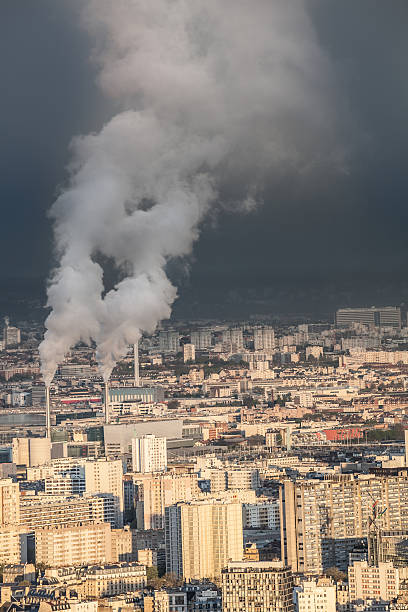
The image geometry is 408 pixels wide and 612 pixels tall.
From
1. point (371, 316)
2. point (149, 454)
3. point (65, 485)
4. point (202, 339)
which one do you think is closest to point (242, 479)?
point (65, 485)

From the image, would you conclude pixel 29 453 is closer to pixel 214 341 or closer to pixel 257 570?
pixel 214 341

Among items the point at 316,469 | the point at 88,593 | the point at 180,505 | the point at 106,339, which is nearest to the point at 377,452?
the point at 316,469

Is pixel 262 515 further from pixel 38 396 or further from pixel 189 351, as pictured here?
pixel 189 351

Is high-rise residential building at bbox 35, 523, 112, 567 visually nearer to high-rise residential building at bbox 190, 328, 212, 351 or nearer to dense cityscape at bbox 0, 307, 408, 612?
dense cityscape at bbox 0, 307, 408, 612

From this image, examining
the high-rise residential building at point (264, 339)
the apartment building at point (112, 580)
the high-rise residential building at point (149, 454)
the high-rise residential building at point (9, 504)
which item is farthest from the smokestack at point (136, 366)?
the apartment building at point (112, 580)

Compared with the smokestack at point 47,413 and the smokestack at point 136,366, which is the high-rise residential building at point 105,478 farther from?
the smokestack at point 136,366

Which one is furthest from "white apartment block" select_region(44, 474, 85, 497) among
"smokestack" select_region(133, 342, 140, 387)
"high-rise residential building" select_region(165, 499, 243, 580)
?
"smokestack" select_region(133, 342, 140, 387)
